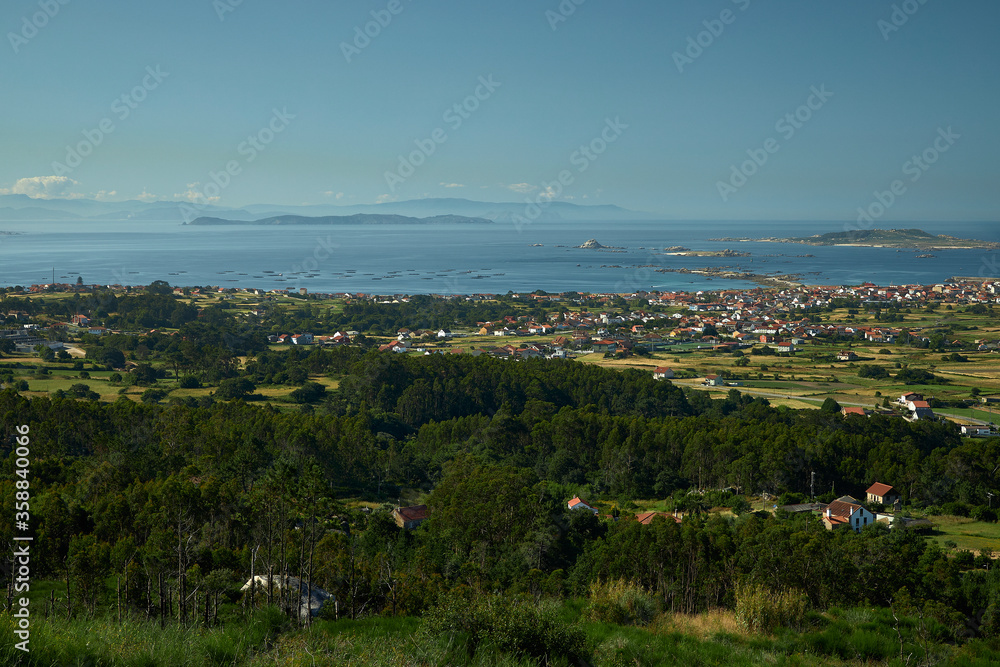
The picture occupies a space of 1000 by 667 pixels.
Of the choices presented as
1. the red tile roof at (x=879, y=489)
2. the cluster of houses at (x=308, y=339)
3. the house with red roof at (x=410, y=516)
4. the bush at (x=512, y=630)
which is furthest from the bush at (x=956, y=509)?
the cluster of houses at (x=308, y=339)

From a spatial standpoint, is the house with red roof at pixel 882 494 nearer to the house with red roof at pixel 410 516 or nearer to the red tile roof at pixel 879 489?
the red tile roof at pixel 879 489

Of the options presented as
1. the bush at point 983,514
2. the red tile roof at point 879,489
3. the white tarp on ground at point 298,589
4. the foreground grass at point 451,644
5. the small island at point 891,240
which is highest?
the small island at point 891,240

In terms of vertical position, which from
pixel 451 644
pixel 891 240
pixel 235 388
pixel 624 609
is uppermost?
pixel 891 240

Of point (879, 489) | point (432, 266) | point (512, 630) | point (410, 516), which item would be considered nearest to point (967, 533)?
point (879, 489)

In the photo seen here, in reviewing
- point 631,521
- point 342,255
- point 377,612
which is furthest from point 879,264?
point 377,612

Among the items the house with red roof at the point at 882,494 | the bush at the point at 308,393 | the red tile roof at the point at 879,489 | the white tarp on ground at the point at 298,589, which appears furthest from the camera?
the bush at the point at 308,393

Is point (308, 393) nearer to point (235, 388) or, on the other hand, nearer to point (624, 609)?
point (235, 388)

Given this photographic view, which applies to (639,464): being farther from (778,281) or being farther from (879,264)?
(879,264)

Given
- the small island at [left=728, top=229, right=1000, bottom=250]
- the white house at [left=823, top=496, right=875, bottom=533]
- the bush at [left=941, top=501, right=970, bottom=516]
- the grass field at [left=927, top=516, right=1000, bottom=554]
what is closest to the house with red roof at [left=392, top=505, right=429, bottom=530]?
the white house at [left=823, top=496, right=875, bottom=533]
